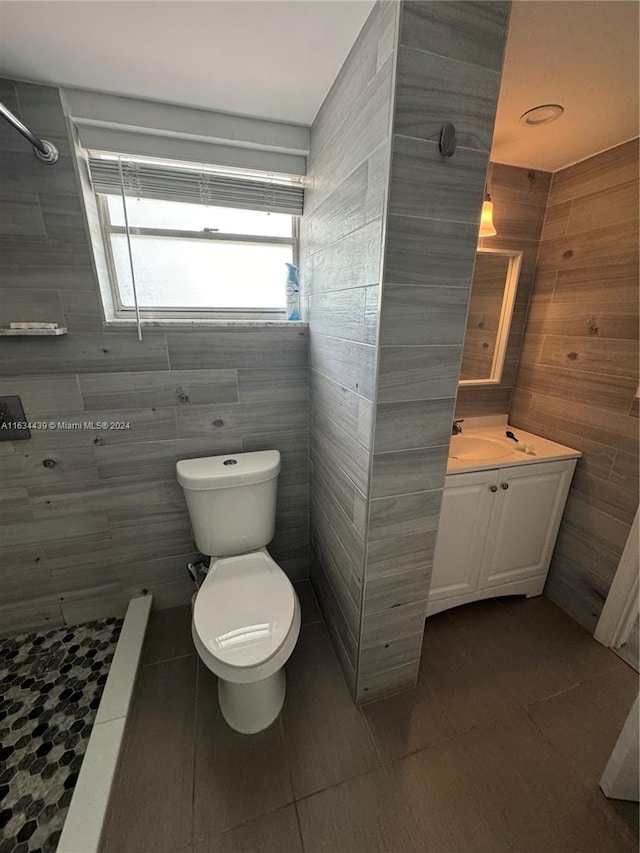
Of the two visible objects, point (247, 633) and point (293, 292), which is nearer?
point (247, 633)

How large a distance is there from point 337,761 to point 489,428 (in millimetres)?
1693

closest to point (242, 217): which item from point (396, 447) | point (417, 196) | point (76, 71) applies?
point (76, 71)

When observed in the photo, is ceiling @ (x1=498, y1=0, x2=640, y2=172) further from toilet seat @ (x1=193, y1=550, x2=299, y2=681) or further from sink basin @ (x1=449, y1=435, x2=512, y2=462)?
toilet seat @ (x1=193, y1=550, x2=299, y2=681)

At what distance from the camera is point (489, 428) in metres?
1.99

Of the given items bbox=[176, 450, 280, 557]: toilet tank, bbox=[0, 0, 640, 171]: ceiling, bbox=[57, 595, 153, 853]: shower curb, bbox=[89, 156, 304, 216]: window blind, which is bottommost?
bbox=[57, 595, 153, 853]: shower curb

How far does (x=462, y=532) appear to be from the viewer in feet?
5.09

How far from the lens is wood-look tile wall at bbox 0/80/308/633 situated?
47.2 inches

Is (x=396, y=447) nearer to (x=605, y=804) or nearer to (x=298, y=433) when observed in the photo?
(x=298, y=433)

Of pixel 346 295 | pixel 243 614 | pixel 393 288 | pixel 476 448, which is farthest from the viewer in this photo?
pixel 476 448

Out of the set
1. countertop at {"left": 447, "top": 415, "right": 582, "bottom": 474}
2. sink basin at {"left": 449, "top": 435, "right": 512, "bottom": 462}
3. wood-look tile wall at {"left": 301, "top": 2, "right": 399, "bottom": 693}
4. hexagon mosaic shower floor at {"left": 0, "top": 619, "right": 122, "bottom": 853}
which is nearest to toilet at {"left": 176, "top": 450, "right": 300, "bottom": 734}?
wood-look tile wall at {"left": 301, "top": 2, "right": 399, "bottom": 693}

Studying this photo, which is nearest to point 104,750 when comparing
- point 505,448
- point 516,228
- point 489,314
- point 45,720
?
point 45,720

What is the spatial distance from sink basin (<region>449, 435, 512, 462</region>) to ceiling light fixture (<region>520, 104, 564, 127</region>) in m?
1.33

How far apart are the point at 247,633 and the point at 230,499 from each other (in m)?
0.50

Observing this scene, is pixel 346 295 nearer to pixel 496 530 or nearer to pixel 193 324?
pixel 193 324
